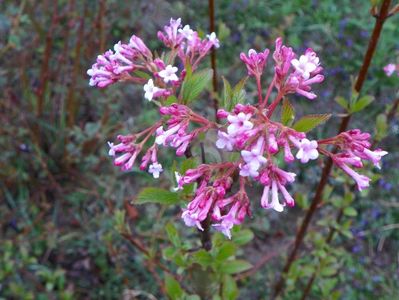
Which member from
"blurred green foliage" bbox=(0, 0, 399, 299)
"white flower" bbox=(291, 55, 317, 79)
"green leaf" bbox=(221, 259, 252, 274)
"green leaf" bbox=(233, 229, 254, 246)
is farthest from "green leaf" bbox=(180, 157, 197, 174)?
"blurred green foliage" bbox=(0, 0, 399, 299)

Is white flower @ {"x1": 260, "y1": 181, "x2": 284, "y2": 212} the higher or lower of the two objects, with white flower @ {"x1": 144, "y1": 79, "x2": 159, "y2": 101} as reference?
lower

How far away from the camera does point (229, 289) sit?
1.95m

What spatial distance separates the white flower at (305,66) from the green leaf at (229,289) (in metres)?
0.92

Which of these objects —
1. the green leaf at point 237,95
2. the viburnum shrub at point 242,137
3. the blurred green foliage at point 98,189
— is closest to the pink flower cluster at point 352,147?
the viburnum shrub at point 242,137

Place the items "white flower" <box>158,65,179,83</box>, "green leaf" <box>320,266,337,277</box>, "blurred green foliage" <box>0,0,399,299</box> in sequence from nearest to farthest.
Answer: "white flower" <box>158,65,179,83</box>
"green leaf" <box>320,266,337,277</box>
"blurred green foliage" <box>0,0,399,299</box>

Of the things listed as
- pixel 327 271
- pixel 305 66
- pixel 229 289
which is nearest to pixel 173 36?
pixel 305 66

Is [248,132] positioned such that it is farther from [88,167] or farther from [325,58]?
[325,58]

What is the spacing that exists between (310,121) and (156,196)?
0.48 metres

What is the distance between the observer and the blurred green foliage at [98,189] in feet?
9.96

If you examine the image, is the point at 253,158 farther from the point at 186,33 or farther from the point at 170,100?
the point at 186,33

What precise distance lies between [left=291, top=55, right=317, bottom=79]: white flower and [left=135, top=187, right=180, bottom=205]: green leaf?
0.50m

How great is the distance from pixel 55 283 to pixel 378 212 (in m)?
1.95

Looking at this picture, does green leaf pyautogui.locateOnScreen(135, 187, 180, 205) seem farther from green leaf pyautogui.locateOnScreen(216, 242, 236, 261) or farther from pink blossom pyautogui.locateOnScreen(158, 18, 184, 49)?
pink blossom pyautogui.locateOnScreen(158, 18, 184, 49)

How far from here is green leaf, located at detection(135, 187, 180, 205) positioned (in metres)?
1.51
